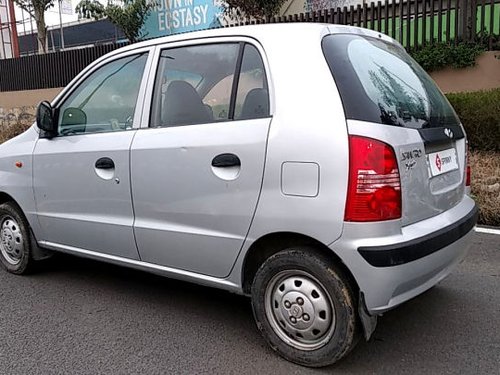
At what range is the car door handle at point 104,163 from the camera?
11.3 feet

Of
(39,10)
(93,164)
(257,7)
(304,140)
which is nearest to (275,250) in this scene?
(304,140)

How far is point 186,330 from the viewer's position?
3342 mm

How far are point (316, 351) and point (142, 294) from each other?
1.66 m

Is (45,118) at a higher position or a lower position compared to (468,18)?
lower

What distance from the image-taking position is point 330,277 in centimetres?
264

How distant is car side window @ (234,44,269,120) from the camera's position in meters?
2.88

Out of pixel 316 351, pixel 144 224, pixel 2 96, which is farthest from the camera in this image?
pixel 2 96

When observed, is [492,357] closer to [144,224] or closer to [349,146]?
[349,146]

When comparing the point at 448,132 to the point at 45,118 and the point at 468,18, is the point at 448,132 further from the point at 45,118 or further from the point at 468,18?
the point at 468,18

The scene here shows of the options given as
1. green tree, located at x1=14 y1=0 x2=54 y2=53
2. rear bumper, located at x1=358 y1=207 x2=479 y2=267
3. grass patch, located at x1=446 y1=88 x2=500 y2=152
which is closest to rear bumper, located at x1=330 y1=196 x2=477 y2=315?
rear bumper, located at x1=358 y1=207 x2=479 y2=267

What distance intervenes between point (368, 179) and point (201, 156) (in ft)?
3.27

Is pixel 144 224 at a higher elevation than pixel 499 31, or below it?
below

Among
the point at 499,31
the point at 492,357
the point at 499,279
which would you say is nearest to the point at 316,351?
the point at 492,357

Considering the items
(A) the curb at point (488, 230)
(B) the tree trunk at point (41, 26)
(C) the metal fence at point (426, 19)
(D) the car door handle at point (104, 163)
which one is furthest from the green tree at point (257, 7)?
(D) the car door handle at point (104, 163)
